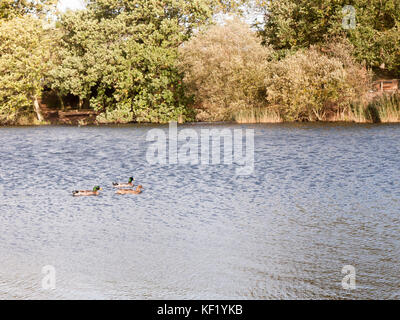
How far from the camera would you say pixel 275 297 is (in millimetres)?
8742

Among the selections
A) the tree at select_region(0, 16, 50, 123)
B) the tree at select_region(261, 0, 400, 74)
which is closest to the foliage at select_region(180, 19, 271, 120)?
the tree at select_region(261, 0, 400, 74)

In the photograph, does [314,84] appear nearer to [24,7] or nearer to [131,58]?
[131,58]

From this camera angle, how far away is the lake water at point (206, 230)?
9305 millimetres

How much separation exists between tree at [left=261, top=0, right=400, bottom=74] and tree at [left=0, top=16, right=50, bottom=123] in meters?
22.1

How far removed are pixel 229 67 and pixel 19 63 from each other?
1953cm

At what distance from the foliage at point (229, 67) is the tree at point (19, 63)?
1528 cm

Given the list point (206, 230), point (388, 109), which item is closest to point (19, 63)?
point (388, 109)

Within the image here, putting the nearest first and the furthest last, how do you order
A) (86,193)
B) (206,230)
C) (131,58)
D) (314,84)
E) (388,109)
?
(206,230) < (86,193) < (388,109) < (314,84) < (131,58)

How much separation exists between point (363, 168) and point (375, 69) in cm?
3867

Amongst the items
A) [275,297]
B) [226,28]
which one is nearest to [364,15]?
[226,28]

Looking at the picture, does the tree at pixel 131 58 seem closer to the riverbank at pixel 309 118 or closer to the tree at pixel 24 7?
the riverbank at pixel 309 118

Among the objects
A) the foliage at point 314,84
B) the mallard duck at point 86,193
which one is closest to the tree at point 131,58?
the foliage at point 314,84

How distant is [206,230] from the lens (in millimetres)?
12906

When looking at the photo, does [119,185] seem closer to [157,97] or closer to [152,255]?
[152,255]
